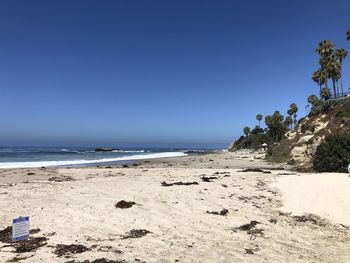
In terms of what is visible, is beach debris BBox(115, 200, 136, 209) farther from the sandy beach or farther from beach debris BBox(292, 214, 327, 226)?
beach debris BBox(292, 214, 327, 226)

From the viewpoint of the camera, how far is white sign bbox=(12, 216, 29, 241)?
7609mm

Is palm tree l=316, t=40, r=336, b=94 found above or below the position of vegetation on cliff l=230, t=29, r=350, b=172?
above

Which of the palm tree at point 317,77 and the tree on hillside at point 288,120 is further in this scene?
A: the tree on hillside at point 288,120

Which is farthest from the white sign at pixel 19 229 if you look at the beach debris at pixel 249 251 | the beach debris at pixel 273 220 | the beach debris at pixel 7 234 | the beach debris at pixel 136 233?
the beach debris at pixel 273 220

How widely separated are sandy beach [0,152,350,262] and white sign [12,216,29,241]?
220 mm

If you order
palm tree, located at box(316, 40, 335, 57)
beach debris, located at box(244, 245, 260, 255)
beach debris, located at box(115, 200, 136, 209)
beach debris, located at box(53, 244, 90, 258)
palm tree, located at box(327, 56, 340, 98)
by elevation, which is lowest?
beach debris, located at box(244, 245, 260, 255)

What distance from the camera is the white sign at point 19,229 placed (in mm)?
7609

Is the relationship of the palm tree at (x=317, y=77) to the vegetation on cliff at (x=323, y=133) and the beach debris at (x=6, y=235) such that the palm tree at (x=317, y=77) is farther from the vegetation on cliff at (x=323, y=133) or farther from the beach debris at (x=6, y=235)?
the beach debris at (x=6, y=235)

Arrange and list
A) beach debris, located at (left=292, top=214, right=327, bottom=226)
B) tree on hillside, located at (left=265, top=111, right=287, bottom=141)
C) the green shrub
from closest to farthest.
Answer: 1. beach debris, located at (left=292, top=214, right=327, bottom=226)
2. the green shrub
3. tree on hillside, located at (left=265, top=111, right=287, bottom=141)

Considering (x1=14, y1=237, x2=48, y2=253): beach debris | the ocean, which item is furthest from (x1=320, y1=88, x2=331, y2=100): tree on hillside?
(x1=14, y1=237, x2=48, y2=253): beach debris

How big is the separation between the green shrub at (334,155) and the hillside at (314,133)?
4.10m

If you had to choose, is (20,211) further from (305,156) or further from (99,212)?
(305,156)

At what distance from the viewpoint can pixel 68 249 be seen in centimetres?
731

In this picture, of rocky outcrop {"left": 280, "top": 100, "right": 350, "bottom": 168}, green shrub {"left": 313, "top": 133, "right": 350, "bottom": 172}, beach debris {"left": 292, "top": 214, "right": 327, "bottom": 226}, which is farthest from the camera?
rocky outcrop {"left": 280, "top": 100, "right": 350, "bottom": 168}
